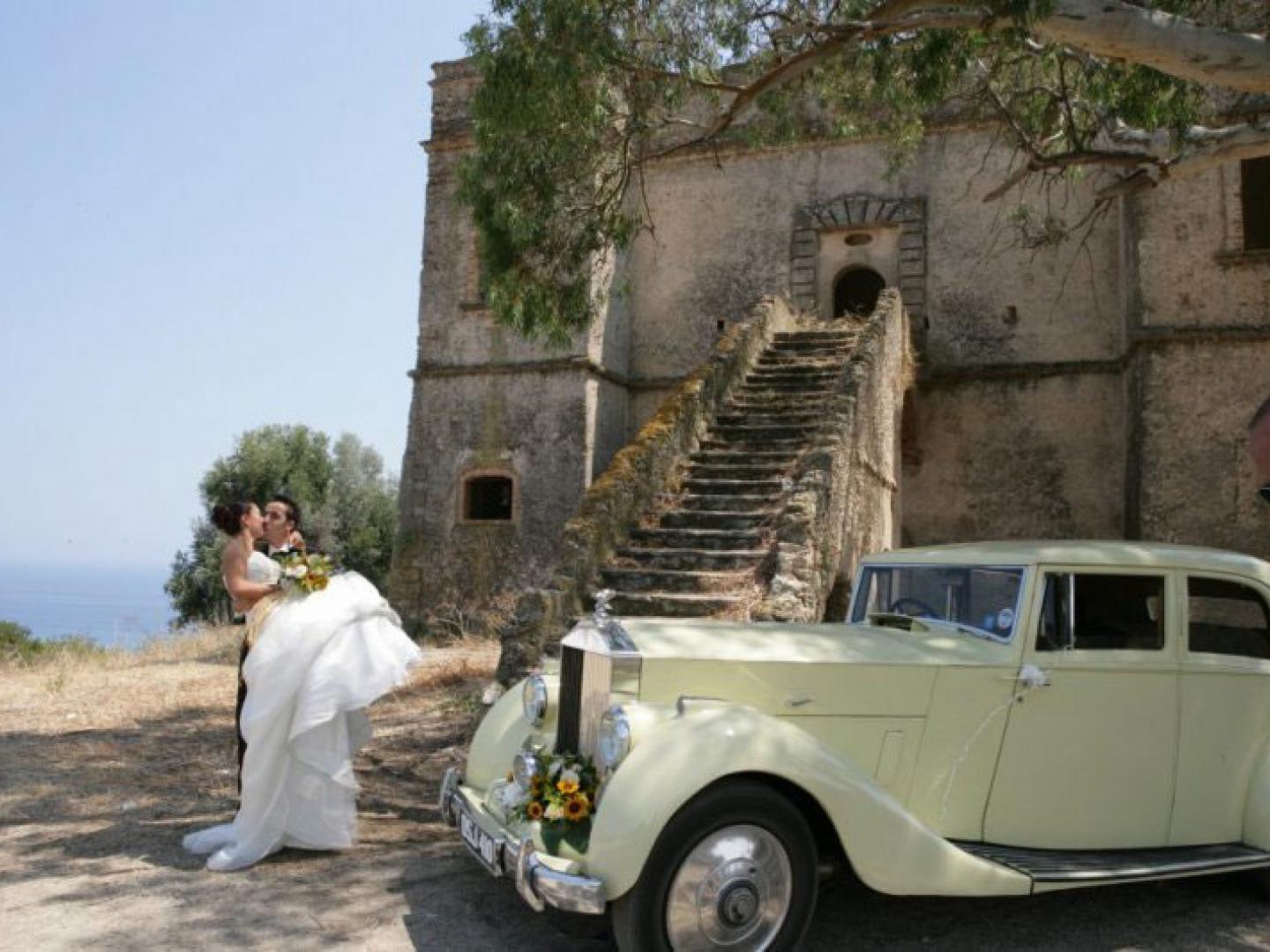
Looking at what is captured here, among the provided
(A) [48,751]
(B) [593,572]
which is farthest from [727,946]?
(A) [48,751]

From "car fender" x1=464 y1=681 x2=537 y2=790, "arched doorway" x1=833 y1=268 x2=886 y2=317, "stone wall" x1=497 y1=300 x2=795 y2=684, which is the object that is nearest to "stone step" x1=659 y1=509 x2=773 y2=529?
"stone wall" x1=497 y1=300 x2=795 y2=684

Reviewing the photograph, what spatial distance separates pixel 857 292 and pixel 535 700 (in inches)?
539

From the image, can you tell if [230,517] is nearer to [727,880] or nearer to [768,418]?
[727,880]

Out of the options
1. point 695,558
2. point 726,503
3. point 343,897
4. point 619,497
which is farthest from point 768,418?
point 343,897

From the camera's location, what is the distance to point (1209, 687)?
4.54m

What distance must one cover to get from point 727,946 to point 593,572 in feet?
16.8

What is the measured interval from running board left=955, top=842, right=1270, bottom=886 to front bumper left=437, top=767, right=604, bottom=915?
5.42 ft

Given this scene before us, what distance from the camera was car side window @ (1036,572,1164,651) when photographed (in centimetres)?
432

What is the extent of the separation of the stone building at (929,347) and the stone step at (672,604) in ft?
19.7

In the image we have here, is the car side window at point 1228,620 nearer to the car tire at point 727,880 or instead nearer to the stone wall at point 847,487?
the car tire at point 727,880

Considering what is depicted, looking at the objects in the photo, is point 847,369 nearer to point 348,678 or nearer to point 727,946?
point 348,678

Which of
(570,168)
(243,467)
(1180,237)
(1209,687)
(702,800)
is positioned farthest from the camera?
(243,467)

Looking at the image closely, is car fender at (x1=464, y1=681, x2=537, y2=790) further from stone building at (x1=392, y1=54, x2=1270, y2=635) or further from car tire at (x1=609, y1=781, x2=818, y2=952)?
stone building at (x1=392, y1=54, x2=1270, y2=635)

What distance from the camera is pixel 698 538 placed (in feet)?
29.4
